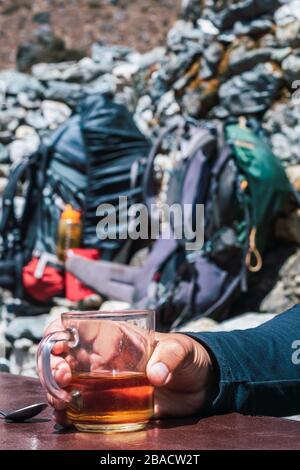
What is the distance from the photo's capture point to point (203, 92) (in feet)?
14.4

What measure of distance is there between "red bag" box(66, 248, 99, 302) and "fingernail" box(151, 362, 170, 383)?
3.04 metres

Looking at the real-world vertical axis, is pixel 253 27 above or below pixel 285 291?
above

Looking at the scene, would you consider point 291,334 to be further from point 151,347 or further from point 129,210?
point 129,210

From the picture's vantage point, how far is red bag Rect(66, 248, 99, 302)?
3930 millimetres

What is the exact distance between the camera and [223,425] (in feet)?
2.80

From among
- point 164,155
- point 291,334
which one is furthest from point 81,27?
point 291,334

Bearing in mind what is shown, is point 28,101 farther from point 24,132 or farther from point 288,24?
point 288,24

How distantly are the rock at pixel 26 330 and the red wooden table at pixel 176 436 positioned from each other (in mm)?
2587

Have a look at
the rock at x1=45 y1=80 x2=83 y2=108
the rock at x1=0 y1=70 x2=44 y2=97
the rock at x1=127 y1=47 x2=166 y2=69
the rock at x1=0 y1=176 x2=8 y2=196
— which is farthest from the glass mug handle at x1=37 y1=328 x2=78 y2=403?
the rock at x1=0 y1=70 x2=44 y2=97

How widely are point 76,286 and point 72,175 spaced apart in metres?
0.74

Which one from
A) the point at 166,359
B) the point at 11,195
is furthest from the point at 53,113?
the point at 166,359

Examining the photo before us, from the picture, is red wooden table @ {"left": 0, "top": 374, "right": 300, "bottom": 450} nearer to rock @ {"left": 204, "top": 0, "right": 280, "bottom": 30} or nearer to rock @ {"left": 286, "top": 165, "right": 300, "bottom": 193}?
rock @ {"left": 286, "top": 165, "right": 300, "bottom": 193}

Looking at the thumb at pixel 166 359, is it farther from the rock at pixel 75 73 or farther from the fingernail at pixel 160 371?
the rock at pixel 75 73

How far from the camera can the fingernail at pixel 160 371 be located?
32.5 inches
